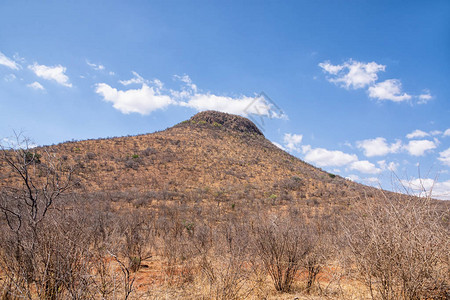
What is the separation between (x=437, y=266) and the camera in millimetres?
3725

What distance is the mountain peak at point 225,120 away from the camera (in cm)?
5406

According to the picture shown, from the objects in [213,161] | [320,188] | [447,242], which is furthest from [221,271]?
[213,161]

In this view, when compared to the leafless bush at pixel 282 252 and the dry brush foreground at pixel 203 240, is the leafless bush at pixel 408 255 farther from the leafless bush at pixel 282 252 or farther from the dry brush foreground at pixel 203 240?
the leafless bush at pixel 282 252

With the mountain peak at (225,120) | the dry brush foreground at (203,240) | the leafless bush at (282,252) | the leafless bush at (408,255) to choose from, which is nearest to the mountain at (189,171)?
the dry brush foreground at (203,240)

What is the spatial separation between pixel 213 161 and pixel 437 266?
2954 centimetres

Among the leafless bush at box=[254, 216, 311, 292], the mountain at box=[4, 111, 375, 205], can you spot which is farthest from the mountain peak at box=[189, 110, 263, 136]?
the leafless bush at box=[254, 216, 311, 292]

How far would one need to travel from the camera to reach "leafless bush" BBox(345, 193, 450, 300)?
3295 mm

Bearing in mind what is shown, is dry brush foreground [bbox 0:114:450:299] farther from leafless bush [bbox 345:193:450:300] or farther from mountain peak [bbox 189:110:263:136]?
mountain peak [bbox 189:110:263:136]

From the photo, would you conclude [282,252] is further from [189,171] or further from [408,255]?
[189,171]

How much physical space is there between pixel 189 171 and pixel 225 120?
95.1 feet

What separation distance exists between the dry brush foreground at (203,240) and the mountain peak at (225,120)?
87.4 ft

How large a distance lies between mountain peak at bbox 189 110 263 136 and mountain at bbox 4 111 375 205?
11.2 metres

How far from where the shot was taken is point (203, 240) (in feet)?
28.8

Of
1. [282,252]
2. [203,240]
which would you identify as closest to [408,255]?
[282,252]
